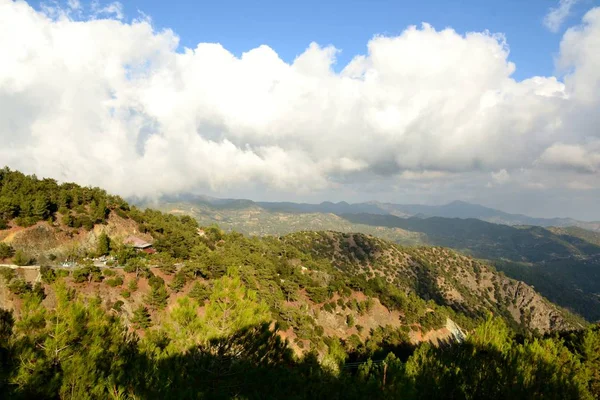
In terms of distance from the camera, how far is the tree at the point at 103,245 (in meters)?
57.4

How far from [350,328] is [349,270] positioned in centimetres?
10213

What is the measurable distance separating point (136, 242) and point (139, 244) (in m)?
1.17

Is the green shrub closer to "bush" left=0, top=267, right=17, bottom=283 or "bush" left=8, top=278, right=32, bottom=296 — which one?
"bush" left=0, top=267, right=17, bottom=283

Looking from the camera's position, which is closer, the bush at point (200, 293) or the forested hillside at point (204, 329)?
the forested hillside at point (204, 329)

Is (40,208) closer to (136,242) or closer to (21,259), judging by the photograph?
(21,259)

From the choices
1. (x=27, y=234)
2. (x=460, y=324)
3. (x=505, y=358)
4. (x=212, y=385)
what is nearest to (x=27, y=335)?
(x=212, y=385)

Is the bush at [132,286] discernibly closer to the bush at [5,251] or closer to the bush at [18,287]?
the bush at [18,287]

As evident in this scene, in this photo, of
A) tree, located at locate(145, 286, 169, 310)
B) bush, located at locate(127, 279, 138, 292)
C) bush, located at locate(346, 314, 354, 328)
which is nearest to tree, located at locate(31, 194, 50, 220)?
bush, located at locate(127, 279, 138, 292)

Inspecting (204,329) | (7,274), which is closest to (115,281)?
(7,274)

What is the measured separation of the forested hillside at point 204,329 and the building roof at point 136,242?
143 centimetres

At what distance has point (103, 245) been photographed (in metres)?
58.2

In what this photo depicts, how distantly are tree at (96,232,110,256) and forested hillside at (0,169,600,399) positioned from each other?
229 millimetres

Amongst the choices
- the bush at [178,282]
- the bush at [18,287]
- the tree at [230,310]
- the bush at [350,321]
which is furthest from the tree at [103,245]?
the bush at [350,321]

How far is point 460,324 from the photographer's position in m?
101
